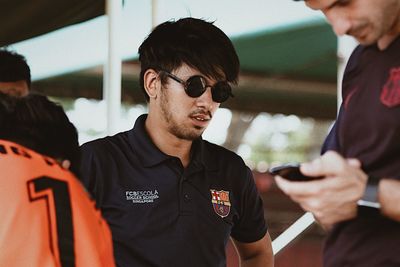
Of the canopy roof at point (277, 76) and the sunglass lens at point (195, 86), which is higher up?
the sunglass lens at point (195, 86)

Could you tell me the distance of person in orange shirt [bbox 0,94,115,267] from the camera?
4.86ft

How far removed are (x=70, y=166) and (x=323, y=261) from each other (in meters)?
0.60

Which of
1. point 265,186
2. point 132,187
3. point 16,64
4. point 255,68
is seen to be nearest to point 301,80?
point 255,68

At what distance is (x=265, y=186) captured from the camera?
9.42 m

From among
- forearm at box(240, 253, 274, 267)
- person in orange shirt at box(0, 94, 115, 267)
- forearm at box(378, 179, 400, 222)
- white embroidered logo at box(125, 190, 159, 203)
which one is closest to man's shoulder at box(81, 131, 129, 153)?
white embroidered logo at box(125, 190, 159, 203)

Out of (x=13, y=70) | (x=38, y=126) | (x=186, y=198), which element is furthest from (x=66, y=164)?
(x=13, y=70)

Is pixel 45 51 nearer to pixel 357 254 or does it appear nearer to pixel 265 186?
pixel 357 254

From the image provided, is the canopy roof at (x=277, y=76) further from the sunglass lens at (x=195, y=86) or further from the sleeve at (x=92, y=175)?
the sleeve at (x=92, y=175)

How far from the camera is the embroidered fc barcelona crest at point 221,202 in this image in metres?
2.67

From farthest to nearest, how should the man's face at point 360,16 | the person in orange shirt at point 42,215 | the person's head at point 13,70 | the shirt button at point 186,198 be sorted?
the person's head at point 13,70 < the shirt button at point 186,198 < the person in orange shirt at point 42,215 < the man's face at point 360,16

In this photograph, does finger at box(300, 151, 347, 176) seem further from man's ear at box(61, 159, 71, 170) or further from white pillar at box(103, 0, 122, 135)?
white pillar at box(103, 0, 122, 135)

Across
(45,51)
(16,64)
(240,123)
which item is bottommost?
(240,123)

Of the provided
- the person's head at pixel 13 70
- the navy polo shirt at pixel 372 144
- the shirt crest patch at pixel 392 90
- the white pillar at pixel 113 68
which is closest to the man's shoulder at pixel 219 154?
the white pillar at pixel 113 68

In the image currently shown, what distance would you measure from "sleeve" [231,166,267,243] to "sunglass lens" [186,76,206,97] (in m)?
0.37
